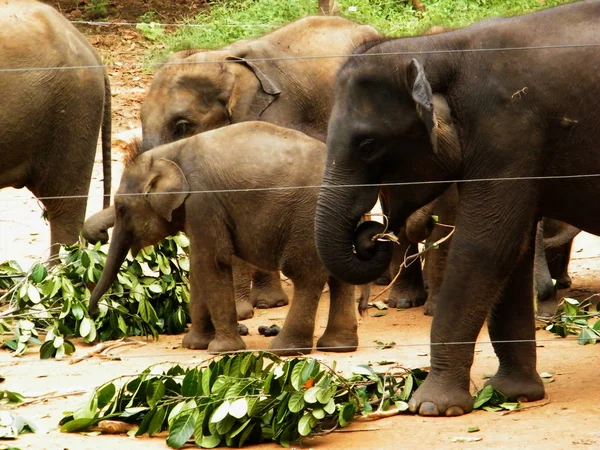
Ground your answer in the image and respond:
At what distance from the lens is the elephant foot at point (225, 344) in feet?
24.6

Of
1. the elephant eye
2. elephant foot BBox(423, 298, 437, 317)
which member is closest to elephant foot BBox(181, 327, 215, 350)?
elephant foot BBox(423, 298, 437, 317)

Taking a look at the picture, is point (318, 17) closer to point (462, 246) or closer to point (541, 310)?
point (541, 310)

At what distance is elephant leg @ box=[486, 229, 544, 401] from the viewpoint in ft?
20.5

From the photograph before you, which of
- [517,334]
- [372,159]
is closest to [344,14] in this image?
[517,334]

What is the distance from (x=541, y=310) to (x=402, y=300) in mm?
1067

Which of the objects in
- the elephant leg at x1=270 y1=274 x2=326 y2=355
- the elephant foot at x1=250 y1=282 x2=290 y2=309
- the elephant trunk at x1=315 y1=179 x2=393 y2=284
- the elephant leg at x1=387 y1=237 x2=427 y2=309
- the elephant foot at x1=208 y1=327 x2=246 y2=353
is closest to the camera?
the elephant trunk at x1=315 y1=179 x2=393 y2=284

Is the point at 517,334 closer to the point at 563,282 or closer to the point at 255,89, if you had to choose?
the point at 563,282

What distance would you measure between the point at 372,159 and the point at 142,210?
2127 millimetres

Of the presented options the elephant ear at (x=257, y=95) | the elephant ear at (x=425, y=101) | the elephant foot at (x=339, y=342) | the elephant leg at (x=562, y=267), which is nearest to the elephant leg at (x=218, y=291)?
the elephant foot at (x=339, y=342)

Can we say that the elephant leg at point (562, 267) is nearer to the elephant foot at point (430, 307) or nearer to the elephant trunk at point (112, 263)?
the elephant foot at point (430, 307)

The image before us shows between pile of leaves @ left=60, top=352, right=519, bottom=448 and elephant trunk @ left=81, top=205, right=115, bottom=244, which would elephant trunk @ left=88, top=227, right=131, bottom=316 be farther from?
pile of leaves @ left=60, top=352, right=519, bottom=448

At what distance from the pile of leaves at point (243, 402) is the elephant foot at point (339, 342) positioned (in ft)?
4.24

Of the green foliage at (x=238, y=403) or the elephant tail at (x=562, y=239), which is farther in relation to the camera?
the elephant tail at (x=562, y=239)

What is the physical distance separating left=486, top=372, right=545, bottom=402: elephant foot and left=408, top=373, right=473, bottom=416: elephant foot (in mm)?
264
